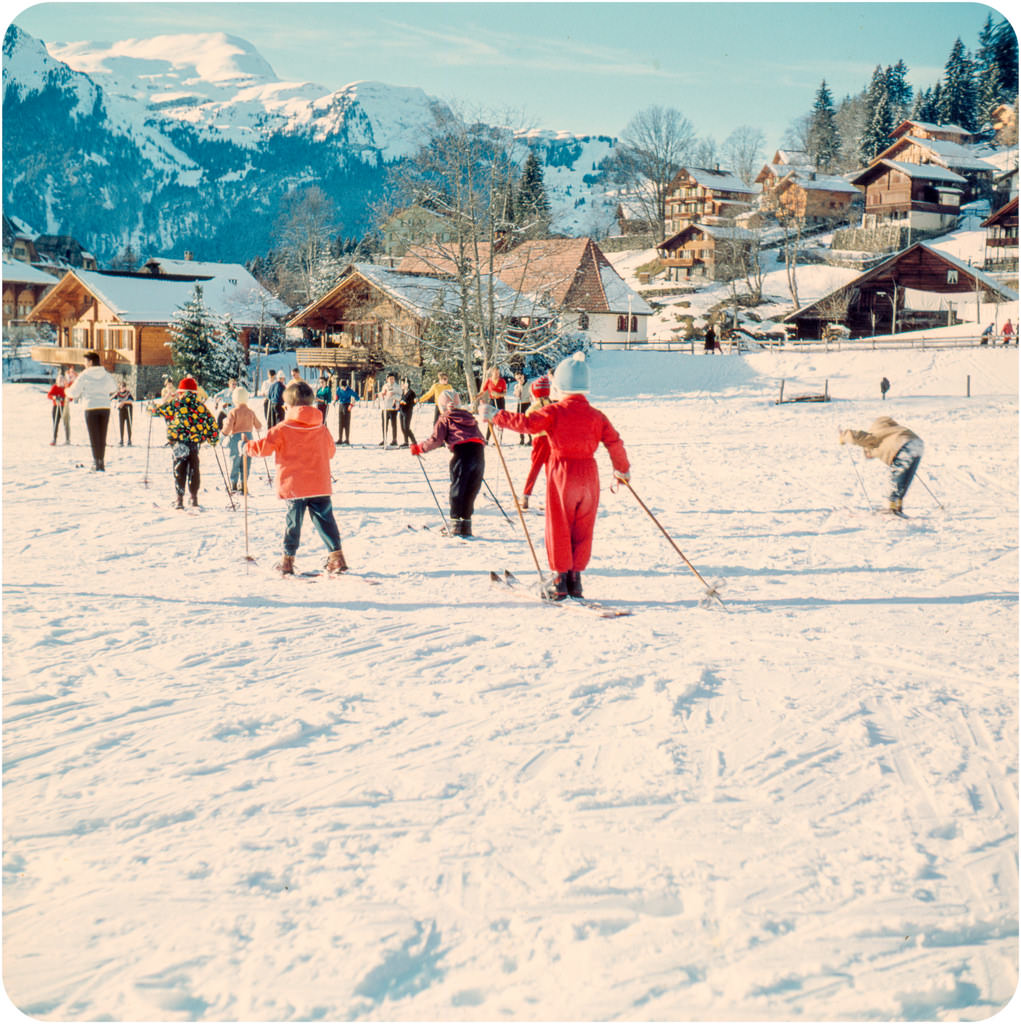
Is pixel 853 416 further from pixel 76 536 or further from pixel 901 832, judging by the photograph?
pixel 901 832

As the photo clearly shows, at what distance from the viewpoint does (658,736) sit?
3.72 m

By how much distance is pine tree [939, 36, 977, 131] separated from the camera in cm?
5903

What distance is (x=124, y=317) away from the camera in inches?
1459

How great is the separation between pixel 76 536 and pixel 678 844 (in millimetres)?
7103

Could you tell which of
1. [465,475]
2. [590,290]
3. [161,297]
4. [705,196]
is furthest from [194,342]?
[705,196]

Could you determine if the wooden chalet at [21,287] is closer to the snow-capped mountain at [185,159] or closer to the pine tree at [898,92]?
the snow-capped mountain at [185,159]

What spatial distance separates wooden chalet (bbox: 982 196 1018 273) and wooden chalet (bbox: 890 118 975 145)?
14102 mm

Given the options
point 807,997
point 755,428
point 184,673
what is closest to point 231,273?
point 755,428

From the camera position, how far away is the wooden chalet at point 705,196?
61.4 m

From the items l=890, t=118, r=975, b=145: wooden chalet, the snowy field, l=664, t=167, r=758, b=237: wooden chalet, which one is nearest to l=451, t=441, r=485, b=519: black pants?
the snowy field

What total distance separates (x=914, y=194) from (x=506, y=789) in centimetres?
5651

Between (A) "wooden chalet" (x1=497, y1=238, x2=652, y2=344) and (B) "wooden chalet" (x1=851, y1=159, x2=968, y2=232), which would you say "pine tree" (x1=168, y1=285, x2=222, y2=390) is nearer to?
(A) "wooden chalet" (x1=497, y1=238, x2=652, y2=344)

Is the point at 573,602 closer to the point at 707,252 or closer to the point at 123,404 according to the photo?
the point at 123,404

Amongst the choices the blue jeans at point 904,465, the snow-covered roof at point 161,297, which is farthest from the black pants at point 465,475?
the snow-covered roof at point 161,297
